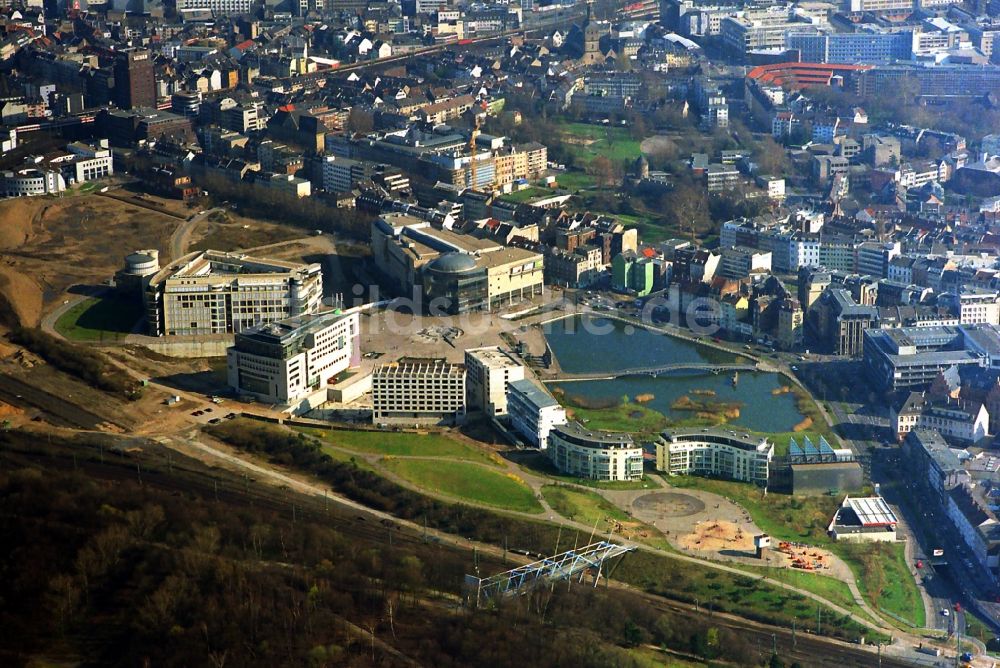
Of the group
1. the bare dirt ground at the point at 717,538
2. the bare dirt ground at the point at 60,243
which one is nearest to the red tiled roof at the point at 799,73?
the bare dirt ground at the point at 60,243

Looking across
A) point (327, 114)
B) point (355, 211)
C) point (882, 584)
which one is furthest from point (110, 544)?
point (327, 114)

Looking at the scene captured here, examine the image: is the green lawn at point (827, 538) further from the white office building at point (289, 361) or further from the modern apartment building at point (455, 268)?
the modern apartment building at point (455, 268)

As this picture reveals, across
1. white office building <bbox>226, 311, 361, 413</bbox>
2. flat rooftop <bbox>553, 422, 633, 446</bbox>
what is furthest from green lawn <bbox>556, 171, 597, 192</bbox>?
flat rooftop <bbox>553, 422, 633, 446</bbox>

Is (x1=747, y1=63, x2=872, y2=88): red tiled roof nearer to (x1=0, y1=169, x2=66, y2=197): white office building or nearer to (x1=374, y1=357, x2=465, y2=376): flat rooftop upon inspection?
(x1=0, y1=169, x2=66, y2=197): white office building

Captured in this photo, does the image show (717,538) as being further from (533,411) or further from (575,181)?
(575,181)

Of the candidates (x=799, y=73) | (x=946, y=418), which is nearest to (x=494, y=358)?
(x=946, y=418)

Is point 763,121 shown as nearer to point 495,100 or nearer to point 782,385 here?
point 495,100
